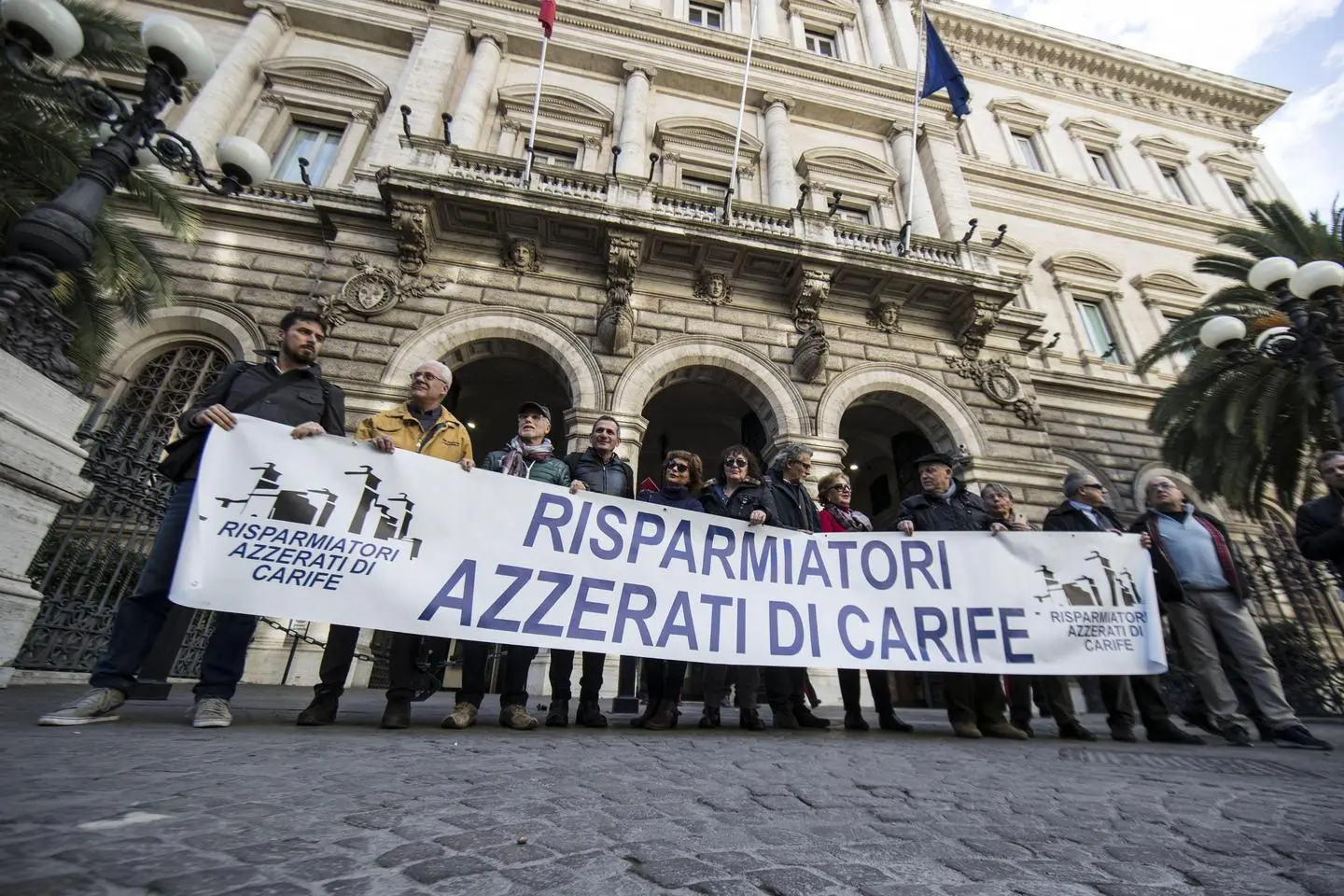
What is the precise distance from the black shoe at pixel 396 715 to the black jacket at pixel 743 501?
2.29 metres

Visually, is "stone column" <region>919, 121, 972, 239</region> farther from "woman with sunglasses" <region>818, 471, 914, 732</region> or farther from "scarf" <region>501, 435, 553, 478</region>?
"scarf" <region>501, 435, 553, 478</region>

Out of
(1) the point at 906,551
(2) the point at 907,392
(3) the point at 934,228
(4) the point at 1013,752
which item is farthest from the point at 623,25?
(4) the point at 1013,752

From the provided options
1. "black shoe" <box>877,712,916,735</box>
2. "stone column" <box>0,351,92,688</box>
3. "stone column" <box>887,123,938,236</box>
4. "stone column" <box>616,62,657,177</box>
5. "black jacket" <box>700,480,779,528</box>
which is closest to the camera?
"stone column" <box>0,351,92,688</box>

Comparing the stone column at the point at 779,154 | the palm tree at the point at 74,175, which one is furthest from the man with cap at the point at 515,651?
the stone column at the point at 779,154

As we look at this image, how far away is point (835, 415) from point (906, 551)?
18.5 feet

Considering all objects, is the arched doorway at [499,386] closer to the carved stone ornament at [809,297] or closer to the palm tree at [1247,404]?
the carved stone ornament at [809,297]

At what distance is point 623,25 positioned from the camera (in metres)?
14.2

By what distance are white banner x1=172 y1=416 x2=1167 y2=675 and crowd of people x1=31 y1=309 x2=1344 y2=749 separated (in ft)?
0.67

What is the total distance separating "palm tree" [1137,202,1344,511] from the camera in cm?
927

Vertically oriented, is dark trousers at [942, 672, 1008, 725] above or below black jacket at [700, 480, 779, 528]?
below

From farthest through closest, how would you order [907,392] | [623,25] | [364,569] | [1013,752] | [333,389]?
[623,25] < [907,392] < [333,389] < [1013,752] < [364,569]

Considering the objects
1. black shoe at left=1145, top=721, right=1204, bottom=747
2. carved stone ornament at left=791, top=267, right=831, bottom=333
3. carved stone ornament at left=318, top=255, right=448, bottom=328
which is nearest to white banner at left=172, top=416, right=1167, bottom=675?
black shoe at left=1145, top=721, right=1204, bottom=747

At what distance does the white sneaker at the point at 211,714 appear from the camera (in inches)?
107

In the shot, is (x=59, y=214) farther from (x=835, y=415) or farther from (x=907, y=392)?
(x=907, y=392)
